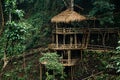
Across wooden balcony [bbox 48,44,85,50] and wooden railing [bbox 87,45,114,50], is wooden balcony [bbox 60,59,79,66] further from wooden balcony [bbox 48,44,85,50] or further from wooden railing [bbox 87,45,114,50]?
wooden railing [bbox 87,45,114,50]

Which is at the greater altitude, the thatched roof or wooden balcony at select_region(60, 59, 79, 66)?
the thatched roof

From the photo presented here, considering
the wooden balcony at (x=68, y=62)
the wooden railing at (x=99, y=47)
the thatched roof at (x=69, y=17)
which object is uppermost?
the thatched roof at (x=69, y=17)

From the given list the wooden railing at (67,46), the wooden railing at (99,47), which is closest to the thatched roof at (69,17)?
the wooden railing at (67,46)

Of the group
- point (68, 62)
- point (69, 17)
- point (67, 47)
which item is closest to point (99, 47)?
point (67, 47)

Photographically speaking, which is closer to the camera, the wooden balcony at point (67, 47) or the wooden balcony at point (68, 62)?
the wooden balcony at point (68, 62)

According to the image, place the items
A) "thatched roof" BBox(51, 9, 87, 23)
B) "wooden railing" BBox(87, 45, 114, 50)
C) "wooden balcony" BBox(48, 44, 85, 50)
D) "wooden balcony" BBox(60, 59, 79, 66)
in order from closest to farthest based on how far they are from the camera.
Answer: "wooden railing" BBox(87, 45, 114, 50)
"wooden balcony" BBox(60, 59, 79, 66)
"wooden balcony" BBox(48, 44, 85, 50)
"thatched roof" BBox(51, 9, 87, 23)

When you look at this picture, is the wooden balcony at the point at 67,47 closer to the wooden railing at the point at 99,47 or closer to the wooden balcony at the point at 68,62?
the wooden railing at the point at 99,47

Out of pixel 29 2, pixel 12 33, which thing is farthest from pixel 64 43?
pixel 12 33

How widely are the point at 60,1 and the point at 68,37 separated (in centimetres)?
657

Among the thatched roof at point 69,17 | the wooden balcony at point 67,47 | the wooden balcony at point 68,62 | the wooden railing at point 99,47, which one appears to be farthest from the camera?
the thatched roof at point 69,17

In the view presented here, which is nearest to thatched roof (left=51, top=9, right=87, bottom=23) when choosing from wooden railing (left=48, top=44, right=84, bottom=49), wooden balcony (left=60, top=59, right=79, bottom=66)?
Answer: wooden railing (left=48, top=44, right=84, bottom=49)

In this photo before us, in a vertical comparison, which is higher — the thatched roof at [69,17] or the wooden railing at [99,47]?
the thatched roof at [69,17]

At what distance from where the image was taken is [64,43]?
89.5 ft

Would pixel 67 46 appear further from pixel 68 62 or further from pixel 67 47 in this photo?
pixel 68 62
